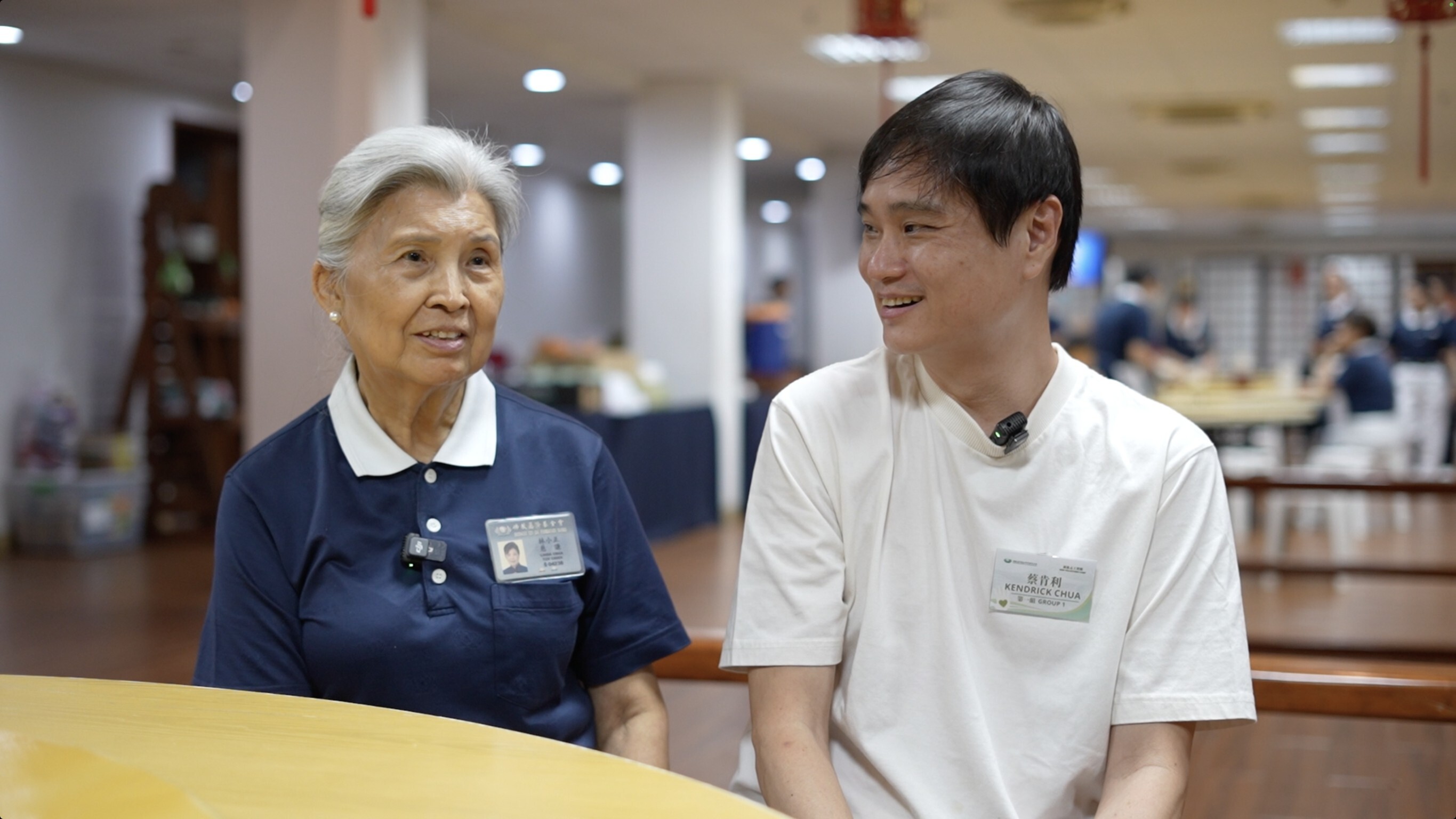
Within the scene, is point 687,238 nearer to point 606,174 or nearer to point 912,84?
point 912,84

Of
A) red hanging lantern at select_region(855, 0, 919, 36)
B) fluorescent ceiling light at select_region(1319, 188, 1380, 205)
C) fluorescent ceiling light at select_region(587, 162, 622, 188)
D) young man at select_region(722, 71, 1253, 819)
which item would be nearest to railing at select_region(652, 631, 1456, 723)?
young man at select_region(722, 71, 1253, 819)

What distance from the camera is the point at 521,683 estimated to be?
162cm

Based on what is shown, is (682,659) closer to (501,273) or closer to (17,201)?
(501,273)

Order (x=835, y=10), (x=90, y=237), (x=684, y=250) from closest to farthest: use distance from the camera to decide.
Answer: (x=835, y=10)
(x=90, y=237)
(x=684, y=250)

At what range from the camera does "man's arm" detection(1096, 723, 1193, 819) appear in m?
1.41

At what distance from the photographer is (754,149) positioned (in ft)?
41.1

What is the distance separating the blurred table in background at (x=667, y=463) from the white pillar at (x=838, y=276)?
3626mm

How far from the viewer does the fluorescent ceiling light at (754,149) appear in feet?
39.4

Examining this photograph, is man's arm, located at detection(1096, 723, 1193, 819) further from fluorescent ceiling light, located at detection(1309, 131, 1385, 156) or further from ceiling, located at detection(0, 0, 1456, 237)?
fluorescent ceiling light, located at detection(1309, 131, 1385, 156)

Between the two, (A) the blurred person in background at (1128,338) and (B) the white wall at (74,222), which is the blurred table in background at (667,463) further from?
(B) the white wall at (74,222)

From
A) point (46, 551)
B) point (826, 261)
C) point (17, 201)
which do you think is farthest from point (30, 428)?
point (826, 261)

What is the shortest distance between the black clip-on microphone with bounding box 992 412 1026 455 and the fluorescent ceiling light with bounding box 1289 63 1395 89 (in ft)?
26.9

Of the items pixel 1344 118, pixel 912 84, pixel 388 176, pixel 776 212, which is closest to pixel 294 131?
pixel 912 84

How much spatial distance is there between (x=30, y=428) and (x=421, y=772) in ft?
26.1
